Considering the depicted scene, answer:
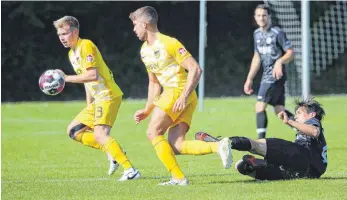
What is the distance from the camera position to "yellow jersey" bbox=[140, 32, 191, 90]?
9.34 metres

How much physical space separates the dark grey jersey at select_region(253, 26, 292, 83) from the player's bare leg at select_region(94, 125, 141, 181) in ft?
13.6

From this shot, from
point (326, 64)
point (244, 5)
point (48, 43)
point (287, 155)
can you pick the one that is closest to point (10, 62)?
point (48, 43)

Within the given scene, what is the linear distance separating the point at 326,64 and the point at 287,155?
19.6m

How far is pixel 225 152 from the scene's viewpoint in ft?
29.4

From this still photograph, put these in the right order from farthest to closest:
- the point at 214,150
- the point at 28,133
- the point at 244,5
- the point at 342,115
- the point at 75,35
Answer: the point at 244,5, the point at 342,115, the point at 28,133, the point at 75,35, the point at 214,150

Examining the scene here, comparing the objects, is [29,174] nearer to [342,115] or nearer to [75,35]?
[75,35]

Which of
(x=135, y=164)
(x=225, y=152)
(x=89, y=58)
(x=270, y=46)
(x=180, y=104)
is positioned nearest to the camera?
(x=225, y=152)

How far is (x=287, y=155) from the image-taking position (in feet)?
30.7

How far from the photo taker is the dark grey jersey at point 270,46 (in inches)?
547

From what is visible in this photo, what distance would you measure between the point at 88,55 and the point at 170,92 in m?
1.25

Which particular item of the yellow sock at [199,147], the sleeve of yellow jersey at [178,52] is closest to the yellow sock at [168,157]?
the yellow sock at [199,147]

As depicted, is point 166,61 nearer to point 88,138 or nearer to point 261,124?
point 88,138

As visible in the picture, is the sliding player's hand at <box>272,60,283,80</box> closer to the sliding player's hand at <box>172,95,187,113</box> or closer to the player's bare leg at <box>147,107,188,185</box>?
the player's bare leg at <box>147,107,188,185</box>

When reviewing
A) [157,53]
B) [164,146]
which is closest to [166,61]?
[157,53]
